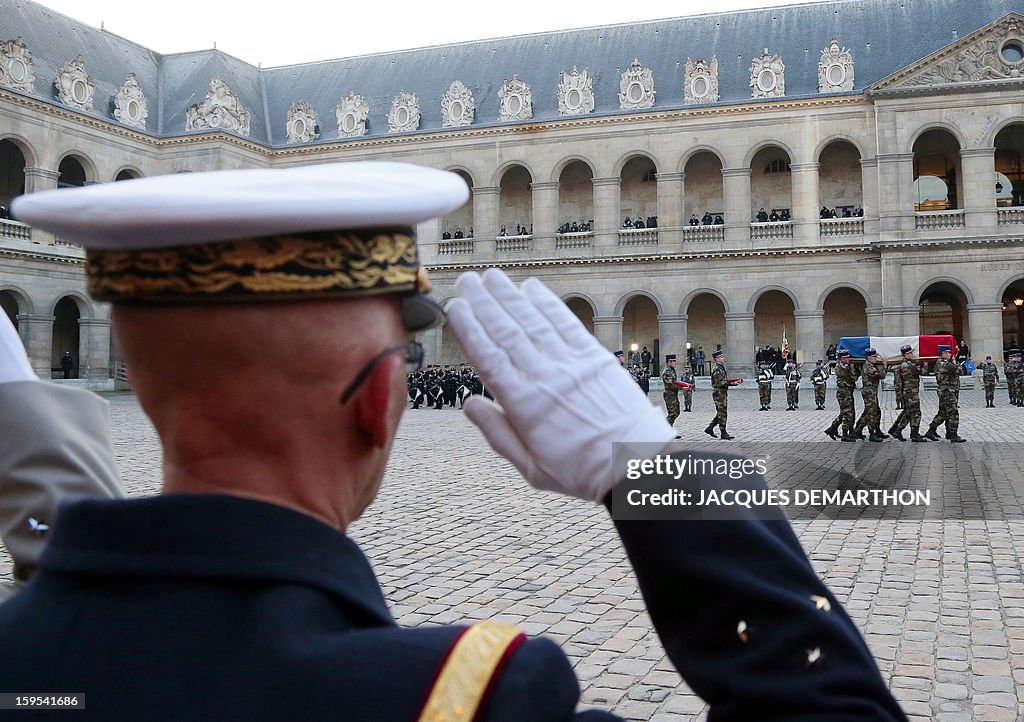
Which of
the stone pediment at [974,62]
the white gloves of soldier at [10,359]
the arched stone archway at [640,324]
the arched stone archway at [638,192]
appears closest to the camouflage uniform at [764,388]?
the arched stone archway at [640,324]

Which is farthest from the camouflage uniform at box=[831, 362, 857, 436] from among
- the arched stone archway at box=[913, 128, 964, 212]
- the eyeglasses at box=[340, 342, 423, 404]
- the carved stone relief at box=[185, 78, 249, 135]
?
the carved stone relief at box=[185, 78, 249, 135]

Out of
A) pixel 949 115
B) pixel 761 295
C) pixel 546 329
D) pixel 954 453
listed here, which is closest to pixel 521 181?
pixel 761 295

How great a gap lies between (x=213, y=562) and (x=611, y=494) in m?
0.57

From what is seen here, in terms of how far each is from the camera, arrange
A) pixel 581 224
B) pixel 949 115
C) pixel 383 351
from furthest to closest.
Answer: pixel 581 224 < pixel 949 115 < pixel 383 351

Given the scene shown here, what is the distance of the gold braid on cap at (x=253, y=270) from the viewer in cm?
117

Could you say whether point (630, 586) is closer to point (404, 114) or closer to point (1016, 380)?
point (1016, 380)

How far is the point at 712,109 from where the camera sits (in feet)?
118

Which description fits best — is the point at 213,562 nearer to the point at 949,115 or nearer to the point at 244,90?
the point at 949,115

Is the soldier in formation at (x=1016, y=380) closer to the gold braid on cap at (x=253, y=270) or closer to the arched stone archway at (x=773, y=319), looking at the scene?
the arched stone archway at (x=773, y=319)

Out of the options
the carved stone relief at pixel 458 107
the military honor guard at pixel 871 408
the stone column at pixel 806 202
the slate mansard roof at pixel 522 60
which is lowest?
the military honor guard at pixel 871 408

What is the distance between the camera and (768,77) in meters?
35.8

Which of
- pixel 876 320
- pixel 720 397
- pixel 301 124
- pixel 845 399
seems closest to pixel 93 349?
pixel 301 124

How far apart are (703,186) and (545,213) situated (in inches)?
278

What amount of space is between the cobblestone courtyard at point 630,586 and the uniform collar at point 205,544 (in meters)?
0.50
